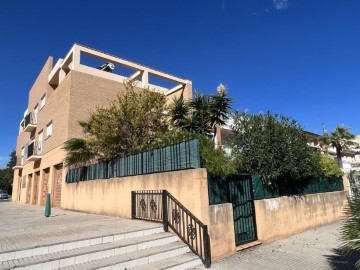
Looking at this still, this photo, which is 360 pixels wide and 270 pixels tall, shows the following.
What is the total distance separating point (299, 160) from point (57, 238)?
29.8ft

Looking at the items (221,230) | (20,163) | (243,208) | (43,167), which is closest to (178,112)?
(243,208)

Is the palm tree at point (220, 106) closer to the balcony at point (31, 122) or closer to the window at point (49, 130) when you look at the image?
the window at point (49, 130)

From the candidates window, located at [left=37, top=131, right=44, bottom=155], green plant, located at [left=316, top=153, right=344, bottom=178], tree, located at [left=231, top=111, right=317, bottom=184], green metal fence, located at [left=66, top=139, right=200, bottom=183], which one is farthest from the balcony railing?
green plant, located at [left=316, top=153, right=344, bottom=178]

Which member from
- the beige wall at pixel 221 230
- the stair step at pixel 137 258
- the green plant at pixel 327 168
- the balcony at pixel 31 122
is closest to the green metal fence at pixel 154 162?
the beige wall at pixel 221 230

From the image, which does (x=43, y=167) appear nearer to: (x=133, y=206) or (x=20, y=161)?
(x=20, y=161)

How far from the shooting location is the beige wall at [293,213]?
28.7 ft

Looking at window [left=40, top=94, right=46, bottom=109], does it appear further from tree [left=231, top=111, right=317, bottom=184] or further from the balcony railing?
tree [left=231, top=111, right=317, bottom=184]

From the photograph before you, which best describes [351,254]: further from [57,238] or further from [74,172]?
[74,172]

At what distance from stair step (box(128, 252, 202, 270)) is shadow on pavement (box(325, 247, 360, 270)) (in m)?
3.21

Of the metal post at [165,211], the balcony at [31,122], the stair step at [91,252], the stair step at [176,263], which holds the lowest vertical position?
the stair step at [176,263]

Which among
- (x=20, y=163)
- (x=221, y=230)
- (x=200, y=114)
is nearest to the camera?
(x=221, y=230)

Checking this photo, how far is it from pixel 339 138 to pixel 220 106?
80.2 ft

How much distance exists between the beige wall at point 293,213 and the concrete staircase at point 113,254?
3.20m

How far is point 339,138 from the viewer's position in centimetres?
3300
